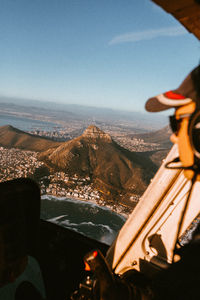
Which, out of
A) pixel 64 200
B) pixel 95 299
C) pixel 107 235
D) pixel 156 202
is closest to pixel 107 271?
pixel 95 299

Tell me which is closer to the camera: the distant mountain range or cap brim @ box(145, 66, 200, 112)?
cap brim @ box(145, 66, 200, 112)

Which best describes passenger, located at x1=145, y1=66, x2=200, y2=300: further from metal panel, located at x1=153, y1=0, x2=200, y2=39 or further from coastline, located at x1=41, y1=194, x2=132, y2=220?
coastline, located at x1=41, y1=194, x2=132, y2=220

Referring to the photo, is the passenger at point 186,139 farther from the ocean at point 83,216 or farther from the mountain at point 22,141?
the mountain at point 22,141

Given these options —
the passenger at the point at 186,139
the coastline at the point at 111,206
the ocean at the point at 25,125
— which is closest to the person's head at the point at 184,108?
the passenger at the point at 186,139

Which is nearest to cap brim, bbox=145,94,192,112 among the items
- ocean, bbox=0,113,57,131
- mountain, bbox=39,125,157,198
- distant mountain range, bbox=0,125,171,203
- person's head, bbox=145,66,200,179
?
person's head, bbox=145,66,200,179

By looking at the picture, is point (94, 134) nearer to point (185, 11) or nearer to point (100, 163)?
point (100, 163)

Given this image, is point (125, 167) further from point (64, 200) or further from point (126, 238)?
point (126, 238)
